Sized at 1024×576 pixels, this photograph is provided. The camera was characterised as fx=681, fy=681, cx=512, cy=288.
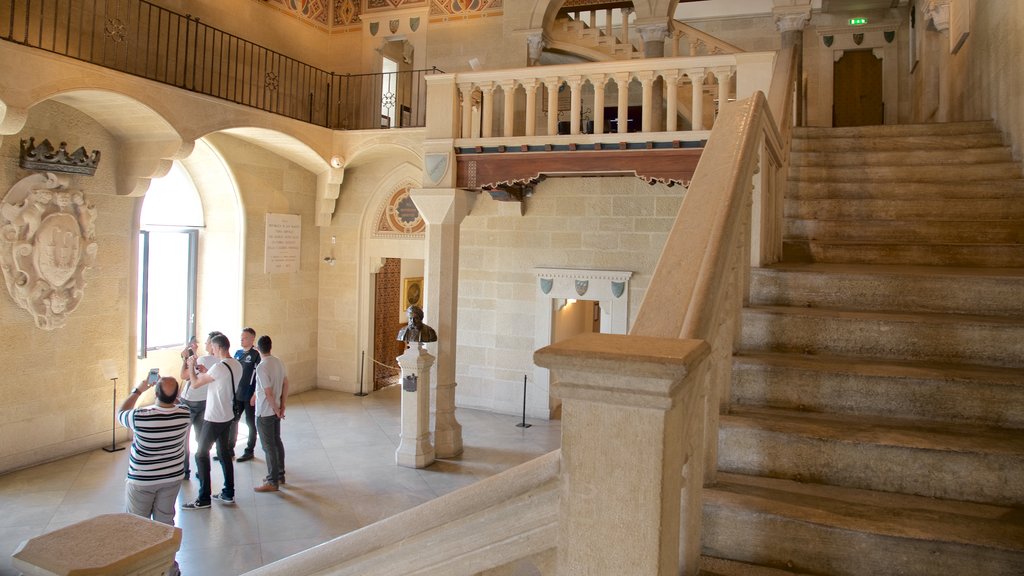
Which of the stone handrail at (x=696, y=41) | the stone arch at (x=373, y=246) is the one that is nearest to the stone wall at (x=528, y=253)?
the stone arch at (x=373, y=246)

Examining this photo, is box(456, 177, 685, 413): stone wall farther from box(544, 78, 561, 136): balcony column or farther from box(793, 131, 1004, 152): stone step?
box(793, 131, 1004, 152): stone step

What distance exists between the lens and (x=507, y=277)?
9.25 meters

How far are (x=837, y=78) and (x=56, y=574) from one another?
12.3 metres

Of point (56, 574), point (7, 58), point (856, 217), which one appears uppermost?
point (7, 58)

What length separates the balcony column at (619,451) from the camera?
1.11 metres

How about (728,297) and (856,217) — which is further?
(856,217)

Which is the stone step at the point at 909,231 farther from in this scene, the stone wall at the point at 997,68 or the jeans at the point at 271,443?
the jeans at the point at 271,443

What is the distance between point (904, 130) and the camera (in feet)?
17.7

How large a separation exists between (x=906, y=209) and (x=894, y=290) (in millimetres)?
1560

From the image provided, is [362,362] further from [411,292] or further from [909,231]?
[909,231]

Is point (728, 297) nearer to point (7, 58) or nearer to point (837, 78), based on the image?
point (7, 58)

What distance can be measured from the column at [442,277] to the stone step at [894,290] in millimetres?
4395

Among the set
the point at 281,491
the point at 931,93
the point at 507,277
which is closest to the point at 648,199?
the point at 507,277

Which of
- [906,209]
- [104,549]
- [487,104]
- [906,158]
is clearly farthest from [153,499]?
[906,158]
